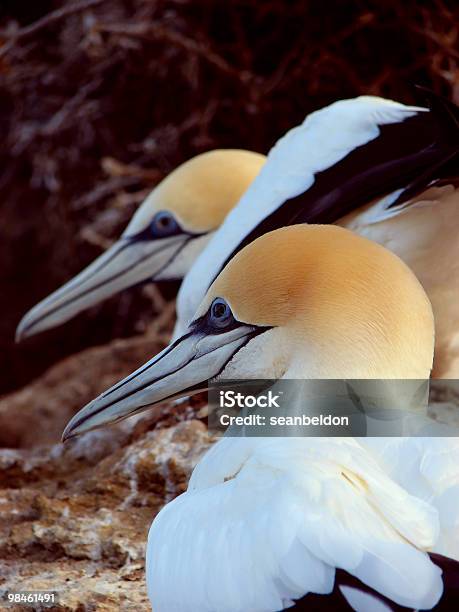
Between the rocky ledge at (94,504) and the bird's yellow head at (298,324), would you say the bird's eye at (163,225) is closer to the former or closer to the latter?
the rocky ledge at (94,504)

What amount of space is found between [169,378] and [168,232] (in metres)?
1.67

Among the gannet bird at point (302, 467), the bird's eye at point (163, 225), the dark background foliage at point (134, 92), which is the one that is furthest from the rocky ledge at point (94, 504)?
the dark background foliage at point (134, 92)

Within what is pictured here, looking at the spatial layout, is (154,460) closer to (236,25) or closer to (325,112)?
(325,112)

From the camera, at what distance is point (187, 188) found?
13.3ft

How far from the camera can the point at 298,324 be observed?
2.47 meters

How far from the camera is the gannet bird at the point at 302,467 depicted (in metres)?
1.87

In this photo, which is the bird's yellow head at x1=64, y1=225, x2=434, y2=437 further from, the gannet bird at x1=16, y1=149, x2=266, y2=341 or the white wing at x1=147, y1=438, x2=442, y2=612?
the gannet bird at x1=16, y1=149, x2=266, y2=341

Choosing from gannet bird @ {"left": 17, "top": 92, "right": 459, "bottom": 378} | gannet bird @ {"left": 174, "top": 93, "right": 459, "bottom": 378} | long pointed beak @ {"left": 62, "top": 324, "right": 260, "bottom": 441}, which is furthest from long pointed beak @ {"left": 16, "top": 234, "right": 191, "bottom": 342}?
long pointed beak @ {"left": 62, "top": 324, "right": 260, "bottom": 441}

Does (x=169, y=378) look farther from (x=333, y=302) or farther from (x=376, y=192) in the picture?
(x=376, y=192)

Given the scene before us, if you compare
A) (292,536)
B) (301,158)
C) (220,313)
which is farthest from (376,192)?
(292,536)

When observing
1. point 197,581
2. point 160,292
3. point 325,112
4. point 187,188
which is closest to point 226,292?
point 197,581

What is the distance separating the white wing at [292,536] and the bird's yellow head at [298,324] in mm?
272

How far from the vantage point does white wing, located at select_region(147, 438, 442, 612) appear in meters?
1.85

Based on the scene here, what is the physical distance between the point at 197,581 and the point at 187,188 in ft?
7.34
